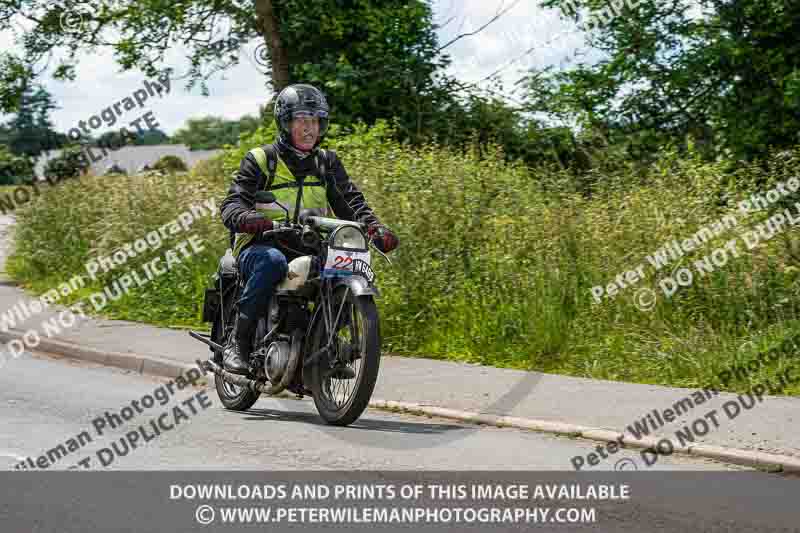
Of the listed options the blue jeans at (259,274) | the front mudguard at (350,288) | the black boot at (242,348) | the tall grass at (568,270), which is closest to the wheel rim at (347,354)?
the front mudguard at (350,288)

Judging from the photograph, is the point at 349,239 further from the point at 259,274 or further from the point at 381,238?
the point at 259,274

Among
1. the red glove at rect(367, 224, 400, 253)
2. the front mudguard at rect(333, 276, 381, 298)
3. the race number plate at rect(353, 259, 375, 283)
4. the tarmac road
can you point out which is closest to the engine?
the tarmac road

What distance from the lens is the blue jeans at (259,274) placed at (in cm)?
793

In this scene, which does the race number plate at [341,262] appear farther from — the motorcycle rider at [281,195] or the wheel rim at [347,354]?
the motorcycle rider at [281,195]

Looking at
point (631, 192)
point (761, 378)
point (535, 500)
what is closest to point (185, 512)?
point (535, 500)

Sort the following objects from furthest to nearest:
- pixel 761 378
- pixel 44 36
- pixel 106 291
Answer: pixel 44 36 < pixel 106 291 < pixel 761 378

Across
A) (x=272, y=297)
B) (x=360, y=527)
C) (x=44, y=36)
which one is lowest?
(x=360, y=527)

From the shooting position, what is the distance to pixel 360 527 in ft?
17.8

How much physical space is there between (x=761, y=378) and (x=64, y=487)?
551 cm

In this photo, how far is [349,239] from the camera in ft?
25.0

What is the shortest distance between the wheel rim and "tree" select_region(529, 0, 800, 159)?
1110 centimetres

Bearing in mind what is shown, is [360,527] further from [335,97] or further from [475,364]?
[335,97]

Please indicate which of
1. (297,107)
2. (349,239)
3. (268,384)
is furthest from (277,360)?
(297,107)

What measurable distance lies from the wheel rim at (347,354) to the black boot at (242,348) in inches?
29.0
